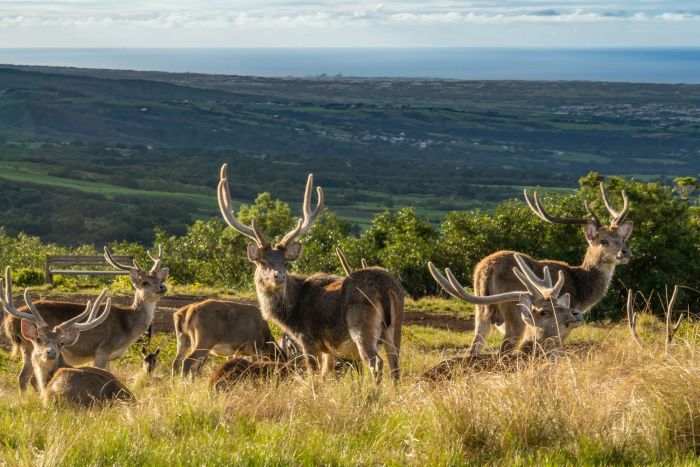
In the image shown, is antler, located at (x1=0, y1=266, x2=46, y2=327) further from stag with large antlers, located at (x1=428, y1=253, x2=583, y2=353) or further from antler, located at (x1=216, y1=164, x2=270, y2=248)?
stag with large antlers, located at (x1=428, y1=253, x2=583, y2=353)

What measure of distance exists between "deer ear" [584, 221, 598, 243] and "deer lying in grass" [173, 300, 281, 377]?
14.5 feet

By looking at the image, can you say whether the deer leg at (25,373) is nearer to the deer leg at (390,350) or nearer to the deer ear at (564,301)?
the deer leg at (390,350)

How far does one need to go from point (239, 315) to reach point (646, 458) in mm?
7192

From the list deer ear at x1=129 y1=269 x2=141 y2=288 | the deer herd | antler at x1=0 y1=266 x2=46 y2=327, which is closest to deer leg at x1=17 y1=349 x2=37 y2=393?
the deer herd

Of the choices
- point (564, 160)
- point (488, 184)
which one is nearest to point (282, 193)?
point (488, 184)

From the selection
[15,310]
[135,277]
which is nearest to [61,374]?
[15,310]

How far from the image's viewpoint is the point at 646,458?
6.88m

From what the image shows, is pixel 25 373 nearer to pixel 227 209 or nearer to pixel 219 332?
pixel 219 332

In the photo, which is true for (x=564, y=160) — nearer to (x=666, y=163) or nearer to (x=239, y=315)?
(x=666, y=163)

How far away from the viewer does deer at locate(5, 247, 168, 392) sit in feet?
40.9

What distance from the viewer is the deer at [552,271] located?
1226 cm

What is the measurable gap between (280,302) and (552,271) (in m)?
3.66

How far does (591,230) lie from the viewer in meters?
14.2

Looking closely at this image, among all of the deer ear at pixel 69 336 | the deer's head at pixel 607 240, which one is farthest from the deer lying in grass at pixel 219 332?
the deer's head at pixel 607 240
